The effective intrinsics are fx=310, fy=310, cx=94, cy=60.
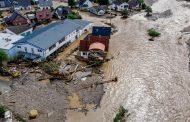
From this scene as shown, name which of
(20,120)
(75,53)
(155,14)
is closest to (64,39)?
(75,53)

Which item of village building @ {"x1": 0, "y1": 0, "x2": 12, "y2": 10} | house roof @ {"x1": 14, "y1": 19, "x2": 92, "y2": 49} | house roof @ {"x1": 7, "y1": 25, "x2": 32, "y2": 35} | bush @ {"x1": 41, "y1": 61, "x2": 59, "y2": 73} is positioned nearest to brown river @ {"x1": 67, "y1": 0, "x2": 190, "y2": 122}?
bush @ {"x1": 41, "y1": 61, "x2": 59, "y2": 73}

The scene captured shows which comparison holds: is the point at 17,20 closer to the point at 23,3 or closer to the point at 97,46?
the point at 23,3

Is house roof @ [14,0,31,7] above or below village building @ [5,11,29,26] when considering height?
above

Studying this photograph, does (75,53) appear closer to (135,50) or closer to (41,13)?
(135,50)

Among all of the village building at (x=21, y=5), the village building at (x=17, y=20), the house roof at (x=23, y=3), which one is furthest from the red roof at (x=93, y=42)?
the house roof at (x=23, y=3)

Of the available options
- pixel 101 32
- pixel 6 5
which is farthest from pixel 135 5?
pixel 6 5

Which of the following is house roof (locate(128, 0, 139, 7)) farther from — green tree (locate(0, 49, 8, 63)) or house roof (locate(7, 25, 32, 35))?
green tree (locate(0, 49, 8, 63))
